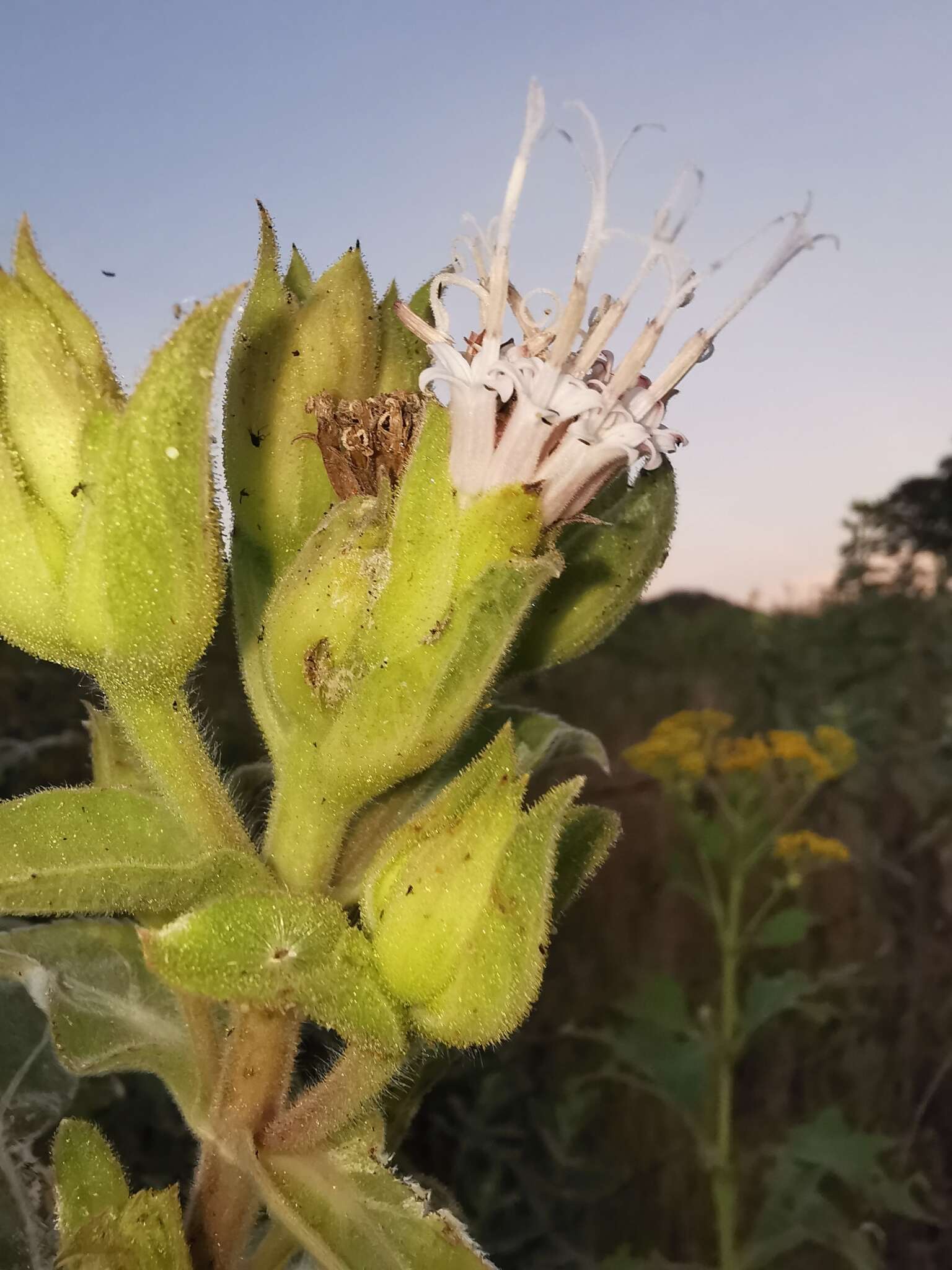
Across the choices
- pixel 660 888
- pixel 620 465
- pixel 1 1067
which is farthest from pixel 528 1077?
pixel 620 465

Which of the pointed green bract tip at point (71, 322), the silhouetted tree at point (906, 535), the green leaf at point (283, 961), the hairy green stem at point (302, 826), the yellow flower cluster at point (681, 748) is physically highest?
the silhouetted tree at point (906, 535)

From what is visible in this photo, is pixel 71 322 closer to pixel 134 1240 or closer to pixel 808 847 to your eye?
pixel 134 1240

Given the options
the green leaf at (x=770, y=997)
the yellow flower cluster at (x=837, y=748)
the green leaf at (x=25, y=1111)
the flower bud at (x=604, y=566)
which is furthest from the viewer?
the yellow flower cluster at (x=837, y=748)

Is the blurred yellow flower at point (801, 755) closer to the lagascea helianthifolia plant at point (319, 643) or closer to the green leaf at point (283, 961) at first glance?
the lagascea helianthifolia plant at point (319, 643)

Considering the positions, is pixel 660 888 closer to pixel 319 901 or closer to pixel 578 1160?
pixel 578 1160

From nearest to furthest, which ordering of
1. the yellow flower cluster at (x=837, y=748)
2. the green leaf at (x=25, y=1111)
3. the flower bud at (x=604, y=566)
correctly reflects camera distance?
the flower bud at (x=604, y=566) → the green leaf at (x=25, y=1111) → the yellow flower cluster at (x=837, y=748)

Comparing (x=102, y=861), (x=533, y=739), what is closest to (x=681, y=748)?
(x=533, y=739)

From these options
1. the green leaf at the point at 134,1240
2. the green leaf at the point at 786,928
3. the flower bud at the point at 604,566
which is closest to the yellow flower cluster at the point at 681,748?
the green leaf at the point at 786,928
